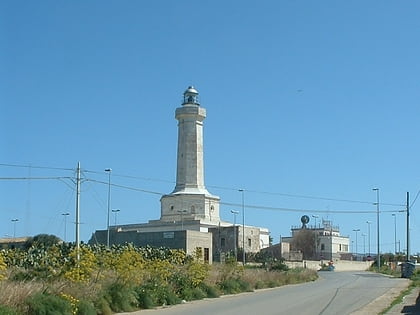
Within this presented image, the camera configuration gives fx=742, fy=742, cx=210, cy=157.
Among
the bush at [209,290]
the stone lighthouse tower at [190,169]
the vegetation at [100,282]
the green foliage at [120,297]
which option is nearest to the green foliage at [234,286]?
the vegetation at [100,282]

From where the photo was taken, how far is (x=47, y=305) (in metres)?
21.2

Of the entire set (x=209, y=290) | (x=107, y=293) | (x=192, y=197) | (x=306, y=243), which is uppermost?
(x=192, y=197)

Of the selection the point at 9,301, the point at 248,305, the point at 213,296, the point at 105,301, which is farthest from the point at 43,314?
the point at 213,296

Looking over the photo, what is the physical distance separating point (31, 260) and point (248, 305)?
14.1 meters

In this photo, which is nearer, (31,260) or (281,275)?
(31,260)

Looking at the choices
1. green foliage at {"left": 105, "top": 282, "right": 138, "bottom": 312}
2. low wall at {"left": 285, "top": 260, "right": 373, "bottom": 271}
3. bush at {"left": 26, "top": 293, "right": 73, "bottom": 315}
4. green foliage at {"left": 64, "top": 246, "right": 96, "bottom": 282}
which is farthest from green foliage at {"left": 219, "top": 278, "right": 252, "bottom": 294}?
low wall at {"left": 285, "top": 260, "right": 373, "bottom": 271}

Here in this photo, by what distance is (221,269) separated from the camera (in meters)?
42.8

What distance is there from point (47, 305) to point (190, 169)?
7199 centimetres

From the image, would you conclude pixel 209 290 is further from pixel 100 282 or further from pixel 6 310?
pixel 6 310

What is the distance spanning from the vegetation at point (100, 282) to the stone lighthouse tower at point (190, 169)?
2010 inches

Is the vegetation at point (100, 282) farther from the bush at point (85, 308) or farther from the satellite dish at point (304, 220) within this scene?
the satellite dish at point (304, 220)

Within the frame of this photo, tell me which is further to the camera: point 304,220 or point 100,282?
point 304,220

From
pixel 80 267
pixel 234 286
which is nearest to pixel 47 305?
pixel 80 267

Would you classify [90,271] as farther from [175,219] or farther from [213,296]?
[175,219]
